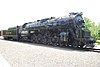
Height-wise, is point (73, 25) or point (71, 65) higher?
point (73, 25)

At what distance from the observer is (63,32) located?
20.9m

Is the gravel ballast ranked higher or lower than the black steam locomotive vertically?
lower

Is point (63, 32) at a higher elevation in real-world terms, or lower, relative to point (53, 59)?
higher

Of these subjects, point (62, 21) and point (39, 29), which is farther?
point (39, 29)

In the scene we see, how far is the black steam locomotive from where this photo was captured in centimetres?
1959

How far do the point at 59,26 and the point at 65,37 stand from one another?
2.29 metres

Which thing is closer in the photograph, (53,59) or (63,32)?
(53,59)

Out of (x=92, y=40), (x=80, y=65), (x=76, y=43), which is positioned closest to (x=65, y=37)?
(x=76, y=43)

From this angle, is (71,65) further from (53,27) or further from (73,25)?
(53,27)

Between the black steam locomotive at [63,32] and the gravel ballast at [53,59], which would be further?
the black steam locomotive at [63,32]

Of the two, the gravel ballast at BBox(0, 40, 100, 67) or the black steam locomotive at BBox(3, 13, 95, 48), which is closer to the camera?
the gravel ballast at BBox(0, 40, 100, 67)

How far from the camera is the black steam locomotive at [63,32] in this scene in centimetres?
1959

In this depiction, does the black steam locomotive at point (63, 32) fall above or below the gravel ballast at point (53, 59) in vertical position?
above

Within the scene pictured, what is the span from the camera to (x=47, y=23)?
81.1ft
